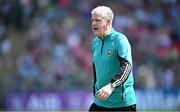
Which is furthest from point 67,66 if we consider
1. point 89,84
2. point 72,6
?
point 72,6

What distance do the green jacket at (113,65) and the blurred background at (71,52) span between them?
10.2 m

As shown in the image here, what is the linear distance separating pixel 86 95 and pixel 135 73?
1.49 metres

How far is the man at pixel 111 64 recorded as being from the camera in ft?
23.2

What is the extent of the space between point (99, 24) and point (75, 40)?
11.9 metres

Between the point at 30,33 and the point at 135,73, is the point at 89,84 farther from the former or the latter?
the point at 30,33

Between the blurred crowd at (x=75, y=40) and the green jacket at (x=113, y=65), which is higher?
the green jacket at (x=113, y=65)

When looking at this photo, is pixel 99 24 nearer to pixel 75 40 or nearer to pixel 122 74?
pixel 122 74

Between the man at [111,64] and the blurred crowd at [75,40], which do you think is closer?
the man at [111,64]

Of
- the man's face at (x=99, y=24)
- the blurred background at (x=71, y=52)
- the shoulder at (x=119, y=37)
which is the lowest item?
the blurred background at (x=71, y=52)

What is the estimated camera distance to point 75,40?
19031mm

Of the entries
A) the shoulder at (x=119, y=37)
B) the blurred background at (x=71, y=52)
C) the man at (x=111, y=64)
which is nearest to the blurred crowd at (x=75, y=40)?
the blurred background at (x=71, y=52)

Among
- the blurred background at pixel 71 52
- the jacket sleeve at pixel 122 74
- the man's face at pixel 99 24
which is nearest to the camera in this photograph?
the jacket sleeve at pixel 122 74

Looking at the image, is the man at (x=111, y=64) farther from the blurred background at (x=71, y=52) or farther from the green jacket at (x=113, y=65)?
the blurred background at (x=71, y=52)

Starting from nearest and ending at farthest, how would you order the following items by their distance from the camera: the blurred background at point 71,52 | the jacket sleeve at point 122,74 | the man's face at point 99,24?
1. the jacket sleeve at point 122,74
2. the man's face at point 99,24
3. the blurred background at point 71,52
